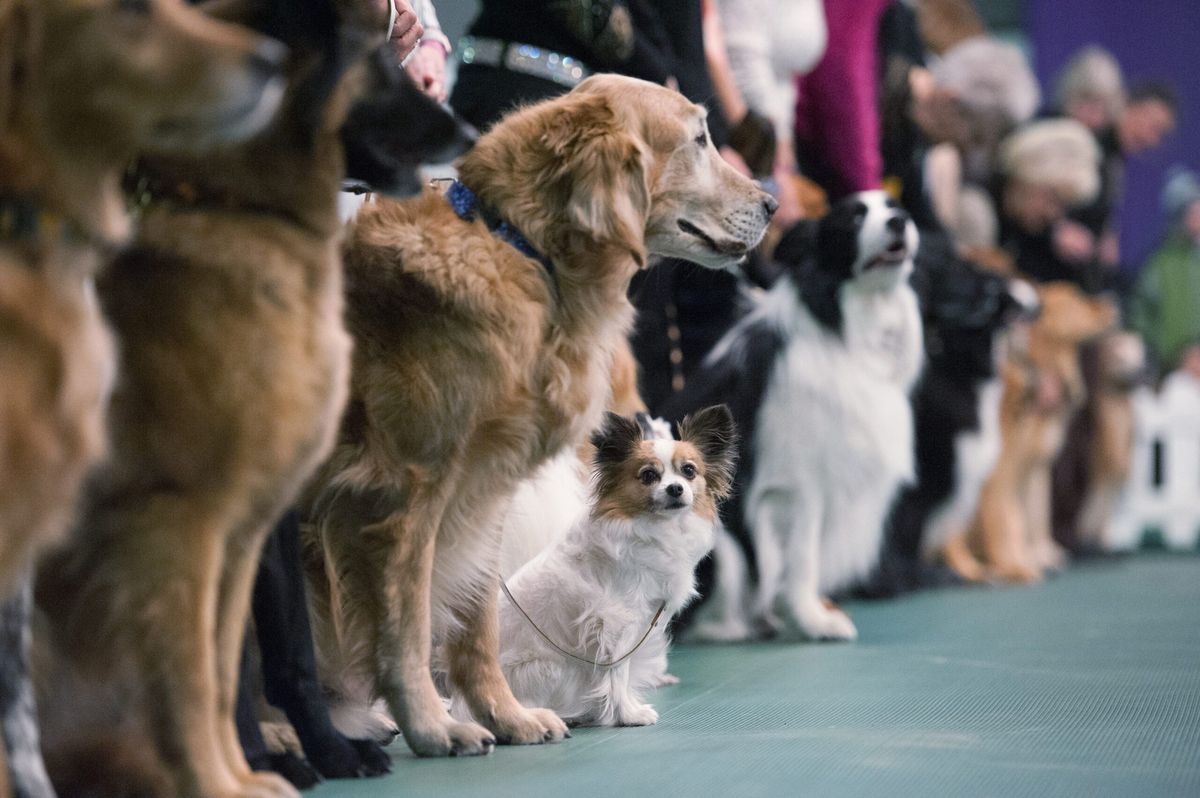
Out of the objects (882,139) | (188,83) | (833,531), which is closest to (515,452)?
(188,83)

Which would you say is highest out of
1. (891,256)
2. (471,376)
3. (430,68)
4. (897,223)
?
(430,68)

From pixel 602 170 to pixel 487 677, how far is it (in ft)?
3.77

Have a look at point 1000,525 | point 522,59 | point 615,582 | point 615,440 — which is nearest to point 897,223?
point 522,59

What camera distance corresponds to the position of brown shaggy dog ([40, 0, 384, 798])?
228 cm

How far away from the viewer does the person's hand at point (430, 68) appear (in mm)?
3676

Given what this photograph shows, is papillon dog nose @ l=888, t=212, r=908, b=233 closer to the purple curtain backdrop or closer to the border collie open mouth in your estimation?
the border collie open mouth

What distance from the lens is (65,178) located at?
6.84ft

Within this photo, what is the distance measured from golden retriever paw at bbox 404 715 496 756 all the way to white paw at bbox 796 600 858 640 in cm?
243

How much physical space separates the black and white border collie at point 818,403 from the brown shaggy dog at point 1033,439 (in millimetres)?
2243

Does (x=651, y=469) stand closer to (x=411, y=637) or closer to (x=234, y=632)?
(x=411, y=637)

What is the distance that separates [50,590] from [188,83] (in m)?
0.82

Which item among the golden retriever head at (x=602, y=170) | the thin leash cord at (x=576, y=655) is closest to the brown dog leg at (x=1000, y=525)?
the thin leash cord at (x=576, y=655)

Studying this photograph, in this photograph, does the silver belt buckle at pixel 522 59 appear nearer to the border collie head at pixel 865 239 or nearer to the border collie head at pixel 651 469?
the border collie head at pixel 651 469

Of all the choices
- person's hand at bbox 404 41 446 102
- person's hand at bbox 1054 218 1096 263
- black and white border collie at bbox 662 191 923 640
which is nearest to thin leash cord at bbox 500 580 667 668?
person's hand at bbox 404 41 446 102
